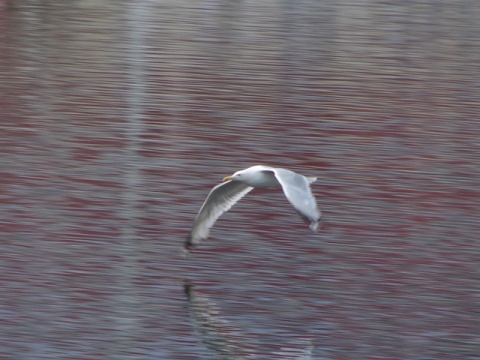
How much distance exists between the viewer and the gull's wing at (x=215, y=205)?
27.9 feet

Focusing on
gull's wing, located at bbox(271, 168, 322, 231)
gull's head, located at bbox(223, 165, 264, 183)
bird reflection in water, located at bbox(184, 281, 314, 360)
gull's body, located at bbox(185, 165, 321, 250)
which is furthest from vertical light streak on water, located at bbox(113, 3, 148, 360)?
gull's wing, located at bbox(271, 168, 322, 231)

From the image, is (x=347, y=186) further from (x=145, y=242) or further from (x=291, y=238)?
(x=145, y=242)

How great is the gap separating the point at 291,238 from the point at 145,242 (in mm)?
1148

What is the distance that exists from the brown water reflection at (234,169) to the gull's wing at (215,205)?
0.93 feet

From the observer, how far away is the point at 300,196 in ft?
24.9

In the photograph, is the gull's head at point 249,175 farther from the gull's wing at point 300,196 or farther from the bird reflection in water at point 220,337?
the bird reflection in water at point 220,337

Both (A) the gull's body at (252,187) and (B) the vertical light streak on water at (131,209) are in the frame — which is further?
(B) the vertical light streak on water at (131,209)

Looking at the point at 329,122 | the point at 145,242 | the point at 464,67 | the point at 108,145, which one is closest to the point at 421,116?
the point at 329,122

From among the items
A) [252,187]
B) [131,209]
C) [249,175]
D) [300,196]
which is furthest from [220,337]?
[131,209]

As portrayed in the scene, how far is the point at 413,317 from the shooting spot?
7906 mm

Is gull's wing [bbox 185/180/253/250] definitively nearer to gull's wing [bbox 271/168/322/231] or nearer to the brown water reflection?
the brown water reflection

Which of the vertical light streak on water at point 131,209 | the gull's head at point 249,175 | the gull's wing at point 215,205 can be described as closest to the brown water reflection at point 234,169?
the vertical light streak on water at point 131,209

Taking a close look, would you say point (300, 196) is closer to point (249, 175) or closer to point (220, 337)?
point (249, 175)

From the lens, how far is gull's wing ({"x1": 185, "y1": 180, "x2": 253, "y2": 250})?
851 centimetres
